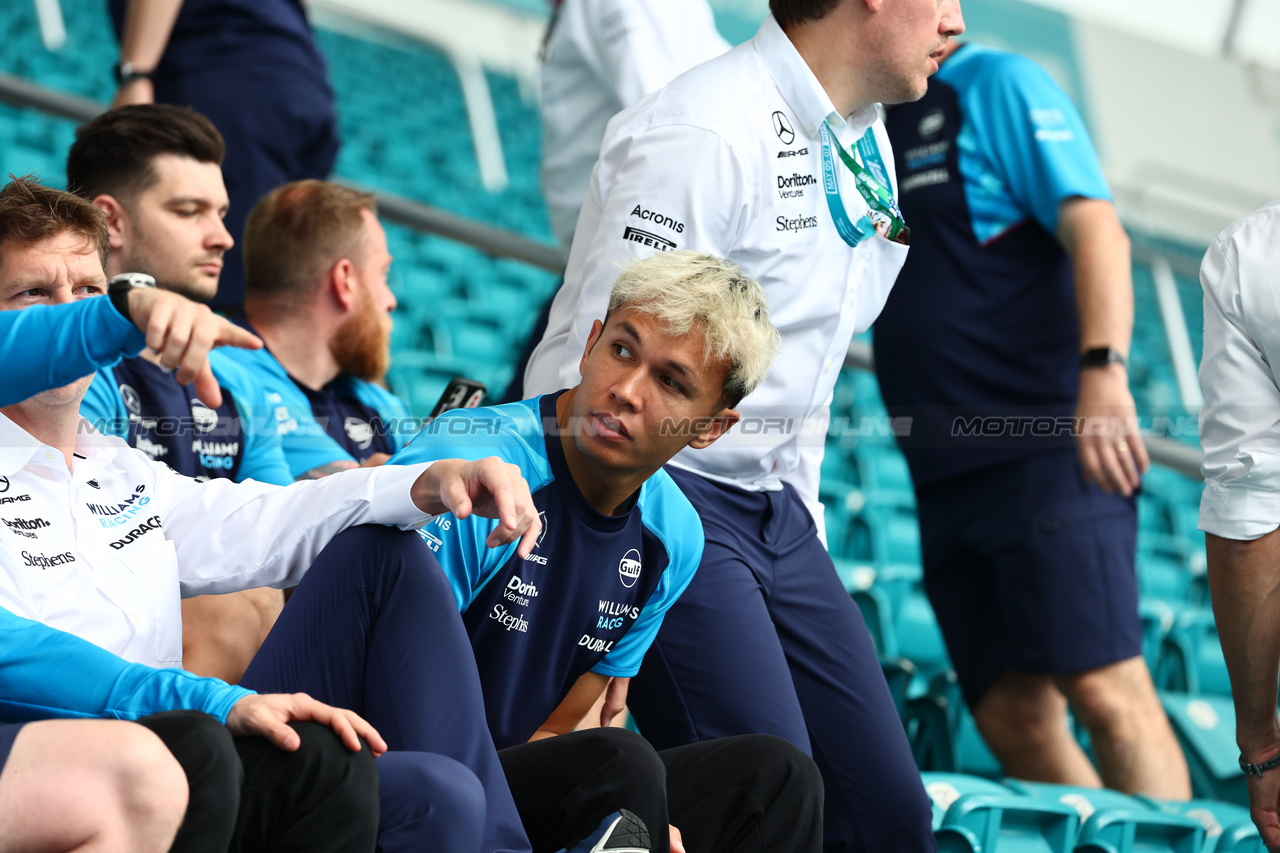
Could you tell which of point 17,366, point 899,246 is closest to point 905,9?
point 899,246

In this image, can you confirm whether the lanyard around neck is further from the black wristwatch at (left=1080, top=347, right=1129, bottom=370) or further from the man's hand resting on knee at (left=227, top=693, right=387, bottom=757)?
the man's hand resting on knee at (left=227, top=693, right=387, bottom=757)

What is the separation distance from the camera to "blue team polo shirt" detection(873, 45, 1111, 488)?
8.57 ft

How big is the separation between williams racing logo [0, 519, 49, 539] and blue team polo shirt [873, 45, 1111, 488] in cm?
184

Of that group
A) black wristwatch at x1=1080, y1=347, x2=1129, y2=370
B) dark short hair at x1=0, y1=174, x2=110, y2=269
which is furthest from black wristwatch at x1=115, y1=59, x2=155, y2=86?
black wristwatch at x1=1080, y1=347, x2=1129, y2=370

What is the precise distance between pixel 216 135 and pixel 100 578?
1295 millimetres

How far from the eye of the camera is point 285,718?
1249 mm

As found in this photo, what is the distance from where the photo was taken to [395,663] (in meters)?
1.41

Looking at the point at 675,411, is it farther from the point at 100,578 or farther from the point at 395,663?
the point at 100,578

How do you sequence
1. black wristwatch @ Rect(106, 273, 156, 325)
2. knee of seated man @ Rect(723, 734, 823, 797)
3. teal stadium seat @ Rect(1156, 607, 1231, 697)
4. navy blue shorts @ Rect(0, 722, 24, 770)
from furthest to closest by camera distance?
1. teal stadium seat @ Rect(1156, 607, 1231, 697)
2. knee of seated man @ Rect(723, 734, 823, 797)
3. black wristwatch @ Rect(106, 273, 156, 325)
4. navy blue shorts @ Rect(0, 722, 24, 770)

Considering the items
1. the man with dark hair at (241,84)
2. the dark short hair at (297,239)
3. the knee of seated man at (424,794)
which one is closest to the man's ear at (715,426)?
the knee of seated man at (424,794)

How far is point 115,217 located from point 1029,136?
188 cm

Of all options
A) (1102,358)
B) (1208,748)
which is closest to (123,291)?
(1102,358)

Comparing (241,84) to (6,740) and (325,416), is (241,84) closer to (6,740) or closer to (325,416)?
(325,416)

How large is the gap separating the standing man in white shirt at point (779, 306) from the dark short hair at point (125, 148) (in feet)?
2.97
